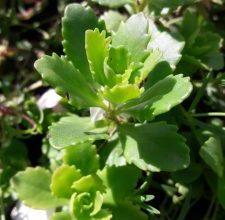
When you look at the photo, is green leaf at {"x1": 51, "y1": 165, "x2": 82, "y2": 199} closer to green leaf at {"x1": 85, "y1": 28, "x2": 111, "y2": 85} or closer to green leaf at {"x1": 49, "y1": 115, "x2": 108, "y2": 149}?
green leaf at {"x1": 49, "y1": 115, "x2": 108, "y2": 149}

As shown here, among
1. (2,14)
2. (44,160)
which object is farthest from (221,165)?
(2,14)

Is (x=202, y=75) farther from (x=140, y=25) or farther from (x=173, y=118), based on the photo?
(x=140, y=25)

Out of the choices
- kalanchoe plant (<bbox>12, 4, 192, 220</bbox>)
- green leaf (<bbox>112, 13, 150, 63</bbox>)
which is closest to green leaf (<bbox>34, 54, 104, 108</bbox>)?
kalanchoe plant (<bbox>12, 4, 192, 220</bbox>)

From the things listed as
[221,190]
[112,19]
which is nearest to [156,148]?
[221,190]

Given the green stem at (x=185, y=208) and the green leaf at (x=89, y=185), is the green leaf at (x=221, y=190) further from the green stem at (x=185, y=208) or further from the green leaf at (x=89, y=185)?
the green leaf at (x=89, y=185)

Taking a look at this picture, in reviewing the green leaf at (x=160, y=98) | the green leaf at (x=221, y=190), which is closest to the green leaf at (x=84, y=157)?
the green leaf at (x=160, y=98)

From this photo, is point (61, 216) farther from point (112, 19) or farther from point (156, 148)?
point (112, 19)
